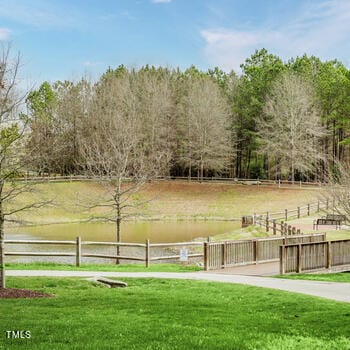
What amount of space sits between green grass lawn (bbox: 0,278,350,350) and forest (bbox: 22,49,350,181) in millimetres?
41907

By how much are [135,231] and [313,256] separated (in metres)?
23.3

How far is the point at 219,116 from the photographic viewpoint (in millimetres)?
63688

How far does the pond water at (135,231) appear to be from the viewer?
37.4 m

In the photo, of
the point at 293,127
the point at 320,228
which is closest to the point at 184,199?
the point at 293,127

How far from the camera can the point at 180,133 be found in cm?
6681

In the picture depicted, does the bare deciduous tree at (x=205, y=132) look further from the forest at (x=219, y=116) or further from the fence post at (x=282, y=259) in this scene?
the fence post at (x=282, y=259)

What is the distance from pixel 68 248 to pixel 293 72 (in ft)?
145

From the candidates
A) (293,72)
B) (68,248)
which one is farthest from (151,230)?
(293,72)

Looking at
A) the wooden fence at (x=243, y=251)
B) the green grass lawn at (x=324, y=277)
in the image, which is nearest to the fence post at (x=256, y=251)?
the wooden fence at (x=243, y=251)

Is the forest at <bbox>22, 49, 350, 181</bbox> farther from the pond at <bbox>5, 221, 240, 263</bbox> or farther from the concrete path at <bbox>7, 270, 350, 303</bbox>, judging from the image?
the concrete path at <bbox>7, 270, 350, 303</bbox>

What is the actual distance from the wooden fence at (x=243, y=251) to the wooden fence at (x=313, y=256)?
1.51m

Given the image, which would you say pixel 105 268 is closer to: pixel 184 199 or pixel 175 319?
pixel 175 319

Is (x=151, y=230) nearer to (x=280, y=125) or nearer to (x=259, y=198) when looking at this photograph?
(x=259, y=198)

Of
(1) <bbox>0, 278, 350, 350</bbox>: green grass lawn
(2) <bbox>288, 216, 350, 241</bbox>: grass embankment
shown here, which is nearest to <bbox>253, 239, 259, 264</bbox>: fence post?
(1) <bbox>0, 278, 350, 350</bbox>: green grass lawn
